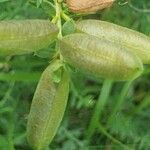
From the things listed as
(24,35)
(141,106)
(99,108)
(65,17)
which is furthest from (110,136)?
(24,35)

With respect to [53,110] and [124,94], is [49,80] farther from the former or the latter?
[124,94]

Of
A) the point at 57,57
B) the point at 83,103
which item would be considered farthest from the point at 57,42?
the point at 83,103

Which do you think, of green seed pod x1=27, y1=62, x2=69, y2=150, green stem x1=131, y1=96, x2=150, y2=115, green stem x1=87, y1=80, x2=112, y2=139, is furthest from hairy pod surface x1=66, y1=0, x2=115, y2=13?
green stem x1=131, y1=96, x2=150, y2=115

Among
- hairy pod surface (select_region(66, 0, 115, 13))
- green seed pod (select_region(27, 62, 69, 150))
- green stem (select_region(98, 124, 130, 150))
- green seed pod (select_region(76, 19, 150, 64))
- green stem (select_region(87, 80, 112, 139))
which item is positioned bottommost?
green stem (select_region(98, 124, 130, 150))

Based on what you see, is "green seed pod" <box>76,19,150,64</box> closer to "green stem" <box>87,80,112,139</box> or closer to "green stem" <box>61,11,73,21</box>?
"green stem" <box>61,11,73,21</box>

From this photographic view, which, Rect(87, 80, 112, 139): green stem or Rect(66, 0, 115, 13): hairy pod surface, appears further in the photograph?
Rect(87, 80, 112, 139): green stem

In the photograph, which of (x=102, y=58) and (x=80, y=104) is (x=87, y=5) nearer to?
(x=102, y=58)

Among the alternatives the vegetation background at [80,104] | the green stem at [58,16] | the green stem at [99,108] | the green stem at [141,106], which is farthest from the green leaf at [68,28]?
the green stem at [141,106]
